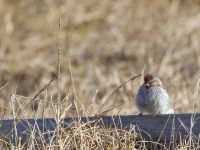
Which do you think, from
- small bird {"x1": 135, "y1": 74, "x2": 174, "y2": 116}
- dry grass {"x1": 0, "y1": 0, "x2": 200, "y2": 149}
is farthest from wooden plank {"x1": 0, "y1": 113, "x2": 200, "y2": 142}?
dry grass {"x1": 0, "y1": 0, "x2": 200, "y2": 149}

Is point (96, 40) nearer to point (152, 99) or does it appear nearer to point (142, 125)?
point (152, 99)

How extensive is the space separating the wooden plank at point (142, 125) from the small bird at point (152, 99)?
1.57 feet

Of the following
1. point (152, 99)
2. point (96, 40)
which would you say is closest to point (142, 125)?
point (152, 99)

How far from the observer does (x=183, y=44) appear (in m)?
11.9

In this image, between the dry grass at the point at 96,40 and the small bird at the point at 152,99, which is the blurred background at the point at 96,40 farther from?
the small bird at the point at 152,99

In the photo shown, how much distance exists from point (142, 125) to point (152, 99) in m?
0.77

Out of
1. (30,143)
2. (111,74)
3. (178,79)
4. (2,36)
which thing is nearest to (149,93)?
(30,143)

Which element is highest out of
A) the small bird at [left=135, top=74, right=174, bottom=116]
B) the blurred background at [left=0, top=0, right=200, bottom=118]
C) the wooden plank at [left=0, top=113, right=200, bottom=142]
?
the blurred background at [left=0, top=0, right=200, bottom=118]

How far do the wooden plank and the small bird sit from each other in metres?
0.48

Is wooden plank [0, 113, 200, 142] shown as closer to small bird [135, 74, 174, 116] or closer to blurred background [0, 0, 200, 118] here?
small bird [135, 74, 174, 116]

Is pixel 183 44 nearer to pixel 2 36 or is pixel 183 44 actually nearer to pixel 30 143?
pixel 2 36

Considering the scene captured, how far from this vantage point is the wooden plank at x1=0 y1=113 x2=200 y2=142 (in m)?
5.05

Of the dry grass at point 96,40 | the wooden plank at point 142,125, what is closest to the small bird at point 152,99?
the wooden plank at point 142,125

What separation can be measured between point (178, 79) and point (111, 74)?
1.10m
